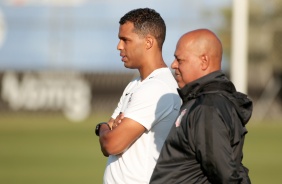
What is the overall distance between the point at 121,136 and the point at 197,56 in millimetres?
960

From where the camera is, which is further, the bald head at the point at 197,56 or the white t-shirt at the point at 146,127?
the white t-shirt at the point at 146,127

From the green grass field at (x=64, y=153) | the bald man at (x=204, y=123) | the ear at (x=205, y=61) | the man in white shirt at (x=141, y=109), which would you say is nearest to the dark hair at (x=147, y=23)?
the man in white shirt at (x=141, y=109)

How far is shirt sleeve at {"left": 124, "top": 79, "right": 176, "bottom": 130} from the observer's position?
6387 millimetres

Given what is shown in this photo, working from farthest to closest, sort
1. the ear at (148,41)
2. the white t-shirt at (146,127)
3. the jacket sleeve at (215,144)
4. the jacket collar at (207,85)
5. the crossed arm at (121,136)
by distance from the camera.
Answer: the ear at (148,41), the white t-shirt at (146,127), the crossed arm at (121,136), the jacket collar at (207,85), the jacket sleeve at (215,144)

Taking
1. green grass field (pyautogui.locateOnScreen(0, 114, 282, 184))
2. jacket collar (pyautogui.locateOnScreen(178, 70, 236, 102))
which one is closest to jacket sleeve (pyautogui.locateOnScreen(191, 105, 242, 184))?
jacket collar (pyautogui.locateOnScreen(178, 70, 236, 102))

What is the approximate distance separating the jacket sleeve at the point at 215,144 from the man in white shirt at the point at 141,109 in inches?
40.6

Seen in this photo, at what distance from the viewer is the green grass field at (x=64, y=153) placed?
53.8ft

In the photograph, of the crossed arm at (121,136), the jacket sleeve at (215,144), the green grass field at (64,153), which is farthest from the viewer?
the green grass field at (64,153)

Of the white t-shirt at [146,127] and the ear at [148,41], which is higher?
the ear at [148,41]

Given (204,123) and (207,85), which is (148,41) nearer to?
(207,85)

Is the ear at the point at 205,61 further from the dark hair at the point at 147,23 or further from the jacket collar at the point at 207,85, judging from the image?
the dark hair at the point at 147,23

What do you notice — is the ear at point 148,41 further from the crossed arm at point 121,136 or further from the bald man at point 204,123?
the bald man at point 204,123

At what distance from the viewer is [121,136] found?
248 inches

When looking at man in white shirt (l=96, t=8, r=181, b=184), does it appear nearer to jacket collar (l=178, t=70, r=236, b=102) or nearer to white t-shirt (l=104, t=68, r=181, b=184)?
white t-shirt (l=104, t=68, r=181, b=184)
